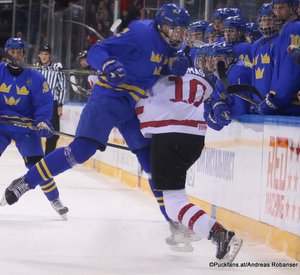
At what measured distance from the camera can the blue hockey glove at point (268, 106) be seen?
436 cm

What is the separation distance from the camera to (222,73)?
14.8ft

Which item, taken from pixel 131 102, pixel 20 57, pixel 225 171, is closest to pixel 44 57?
pixel 20 57

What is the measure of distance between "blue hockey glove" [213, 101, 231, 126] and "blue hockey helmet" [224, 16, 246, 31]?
70 cm

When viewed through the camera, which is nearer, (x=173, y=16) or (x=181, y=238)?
(x=173, y=16)

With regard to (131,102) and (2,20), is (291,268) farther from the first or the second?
(2,20)

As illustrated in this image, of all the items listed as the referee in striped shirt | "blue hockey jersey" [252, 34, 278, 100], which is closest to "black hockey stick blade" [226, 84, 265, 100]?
"blue hockey jersey" [252, 34, 278, 100]

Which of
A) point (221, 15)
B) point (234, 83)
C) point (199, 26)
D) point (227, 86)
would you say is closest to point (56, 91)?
point (199, 26)

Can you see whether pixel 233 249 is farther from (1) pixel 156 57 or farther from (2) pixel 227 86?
(2) pixel 227 86

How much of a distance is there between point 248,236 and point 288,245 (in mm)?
537

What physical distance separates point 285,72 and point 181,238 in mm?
1041

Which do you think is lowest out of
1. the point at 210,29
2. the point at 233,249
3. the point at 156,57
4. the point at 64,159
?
the point at 233,249

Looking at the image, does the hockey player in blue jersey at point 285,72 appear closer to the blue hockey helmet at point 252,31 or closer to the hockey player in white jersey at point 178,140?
the hockey player in white jersey at point 178,140

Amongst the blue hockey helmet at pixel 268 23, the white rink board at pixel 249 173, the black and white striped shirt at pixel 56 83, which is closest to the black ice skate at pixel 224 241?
the white rink board at pixel 249 173

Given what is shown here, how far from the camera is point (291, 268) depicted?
3.61m
